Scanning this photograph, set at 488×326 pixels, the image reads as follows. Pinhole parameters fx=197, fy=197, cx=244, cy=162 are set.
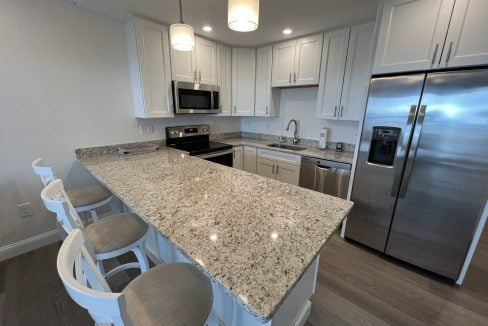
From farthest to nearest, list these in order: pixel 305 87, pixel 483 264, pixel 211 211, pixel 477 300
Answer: pixel 305 87, pixel 483 264, pixel 477 300, pixel 211 211

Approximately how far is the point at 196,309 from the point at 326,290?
1.34 metres

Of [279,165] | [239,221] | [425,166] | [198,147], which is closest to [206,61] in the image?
[198,147]

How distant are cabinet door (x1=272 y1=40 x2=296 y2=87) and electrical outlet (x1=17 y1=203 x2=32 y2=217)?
3.39m

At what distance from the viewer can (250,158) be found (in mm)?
3367

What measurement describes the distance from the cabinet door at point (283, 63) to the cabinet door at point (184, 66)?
4.02ft

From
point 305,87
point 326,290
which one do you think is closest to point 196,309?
point 326,290

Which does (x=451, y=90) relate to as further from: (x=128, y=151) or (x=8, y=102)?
(x=8, y=102)

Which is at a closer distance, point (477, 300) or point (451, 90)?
point (451, 90)

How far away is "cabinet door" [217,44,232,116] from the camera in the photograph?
3113 mm

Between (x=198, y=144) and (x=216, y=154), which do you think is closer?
(x=216, y=154)

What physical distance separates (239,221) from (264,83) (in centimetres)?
280

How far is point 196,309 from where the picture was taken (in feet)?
2.70

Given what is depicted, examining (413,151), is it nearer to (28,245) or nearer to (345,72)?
(345,72)

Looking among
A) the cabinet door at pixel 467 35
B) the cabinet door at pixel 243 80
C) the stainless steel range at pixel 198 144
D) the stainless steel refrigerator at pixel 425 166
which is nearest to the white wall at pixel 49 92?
the stainless steel range at pixel 198 144
